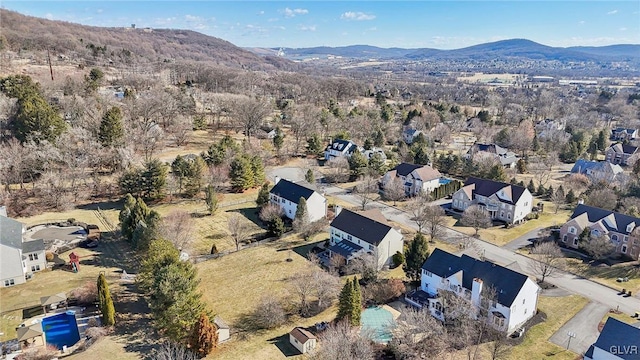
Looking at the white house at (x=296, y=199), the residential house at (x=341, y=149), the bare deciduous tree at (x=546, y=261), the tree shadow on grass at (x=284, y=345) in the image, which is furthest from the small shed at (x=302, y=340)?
the residential house at (x=341, y=149)

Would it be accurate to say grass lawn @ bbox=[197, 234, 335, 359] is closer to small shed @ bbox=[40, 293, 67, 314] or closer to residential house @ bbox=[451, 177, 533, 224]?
small shed @ bbox=[40, 293, 67, 314]

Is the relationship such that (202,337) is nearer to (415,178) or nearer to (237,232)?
(237,232)

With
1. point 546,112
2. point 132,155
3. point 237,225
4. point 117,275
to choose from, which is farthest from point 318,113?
point 546,112

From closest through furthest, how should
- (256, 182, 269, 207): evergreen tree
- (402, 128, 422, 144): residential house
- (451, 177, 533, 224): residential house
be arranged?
(451, 177, 533, 224): residential house
(256, 182, 269, 207): evergreen tree
(402, 128, 422, 144): residential house

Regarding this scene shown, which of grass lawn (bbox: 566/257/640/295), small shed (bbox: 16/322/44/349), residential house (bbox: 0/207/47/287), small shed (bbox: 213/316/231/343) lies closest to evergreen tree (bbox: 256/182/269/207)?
residential house (bbox: 0/207/47/287)

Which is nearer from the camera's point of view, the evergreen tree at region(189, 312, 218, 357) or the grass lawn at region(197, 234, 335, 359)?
the evergreen tree at region(189, 312, 218, 357)

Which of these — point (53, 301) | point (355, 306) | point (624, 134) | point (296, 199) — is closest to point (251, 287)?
point (355, 306)

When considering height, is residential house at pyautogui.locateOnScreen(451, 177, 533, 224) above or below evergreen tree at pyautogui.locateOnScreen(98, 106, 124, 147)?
below

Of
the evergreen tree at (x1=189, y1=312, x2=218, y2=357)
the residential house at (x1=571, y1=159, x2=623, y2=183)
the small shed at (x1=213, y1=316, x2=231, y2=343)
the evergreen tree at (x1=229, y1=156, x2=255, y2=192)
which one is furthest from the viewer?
the residential house at (x1=571, y1=159, x2=623, y2=183)
